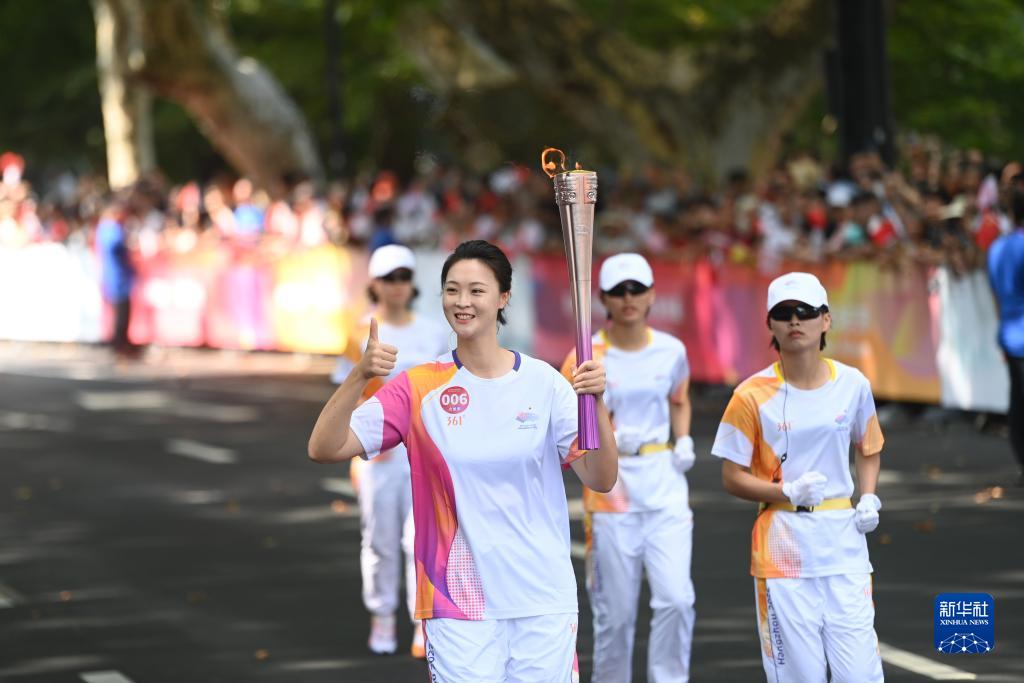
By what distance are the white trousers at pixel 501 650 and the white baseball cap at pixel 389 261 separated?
4.02 m

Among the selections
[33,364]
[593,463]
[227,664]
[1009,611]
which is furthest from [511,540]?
[33,364]

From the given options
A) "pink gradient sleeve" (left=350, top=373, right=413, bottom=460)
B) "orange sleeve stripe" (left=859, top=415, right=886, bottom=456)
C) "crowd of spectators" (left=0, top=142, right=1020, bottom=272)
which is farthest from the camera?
"crowd of spectators" (left=0, top=142, right=1020, bottom=272)

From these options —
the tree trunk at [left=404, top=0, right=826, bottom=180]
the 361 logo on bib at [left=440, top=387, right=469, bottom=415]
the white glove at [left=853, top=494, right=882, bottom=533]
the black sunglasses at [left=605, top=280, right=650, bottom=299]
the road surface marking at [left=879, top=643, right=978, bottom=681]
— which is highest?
the tree trunk at [left=404, top=0, right=826, bottom=180]

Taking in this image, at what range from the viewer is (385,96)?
41.6m

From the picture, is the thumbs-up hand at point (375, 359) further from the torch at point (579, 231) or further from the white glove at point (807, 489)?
the white glove at point (807, 489)

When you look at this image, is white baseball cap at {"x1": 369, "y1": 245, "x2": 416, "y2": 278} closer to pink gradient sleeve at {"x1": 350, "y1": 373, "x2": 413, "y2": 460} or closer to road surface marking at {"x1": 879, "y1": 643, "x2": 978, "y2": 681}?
road surface marking at {"x1": 879, "y1": 643, "x2": 978, "y2": 681}

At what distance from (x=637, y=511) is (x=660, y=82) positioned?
18.5 m

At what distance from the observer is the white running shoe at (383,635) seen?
31.9 feet

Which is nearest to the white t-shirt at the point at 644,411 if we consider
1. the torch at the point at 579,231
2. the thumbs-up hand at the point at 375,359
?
the thumbs-up hand at the point at 375,359

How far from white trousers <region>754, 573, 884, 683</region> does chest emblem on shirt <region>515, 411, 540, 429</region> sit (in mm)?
1473

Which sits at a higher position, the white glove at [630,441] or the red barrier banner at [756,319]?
the red barrier banner at [756,319]

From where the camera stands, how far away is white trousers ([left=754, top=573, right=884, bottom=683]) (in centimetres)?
691

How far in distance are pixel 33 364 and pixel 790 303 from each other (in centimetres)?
2202

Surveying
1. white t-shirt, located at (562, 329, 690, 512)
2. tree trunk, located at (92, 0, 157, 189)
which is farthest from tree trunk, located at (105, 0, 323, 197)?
white t-shirt, located at (562, 329, 690, 512)
